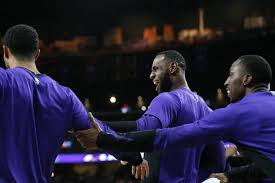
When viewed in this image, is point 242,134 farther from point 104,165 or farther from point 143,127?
point 104,165

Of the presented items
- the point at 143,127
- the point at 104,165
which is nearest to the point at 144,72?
the point at 104,165

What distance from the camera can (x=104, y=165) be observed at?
47.5ft

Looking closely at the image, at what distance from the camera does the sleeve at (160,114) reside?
304cm

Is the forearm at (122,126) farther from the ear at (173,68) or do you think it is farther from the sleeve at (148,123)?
the ear at (173,68)

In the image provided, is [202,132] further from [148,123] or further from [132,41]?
[132,41]

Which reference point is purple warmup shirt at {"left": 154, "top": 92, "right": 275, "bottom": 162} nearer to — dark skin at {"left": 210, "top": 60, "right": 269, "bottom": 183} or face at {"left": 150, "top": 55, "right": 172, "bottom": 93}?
dark skin at {"left": 210, "top": 60, "right": 269, "bottom": 183}

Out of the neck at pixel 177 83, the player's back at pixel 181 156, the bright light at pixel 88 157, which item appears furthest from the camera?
the bright light at pixel 88 157

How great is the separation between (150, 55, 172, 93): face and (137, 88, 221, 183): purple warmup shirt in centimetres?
23

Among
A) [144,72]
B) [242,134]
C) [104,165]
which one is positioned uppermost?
[242,134]

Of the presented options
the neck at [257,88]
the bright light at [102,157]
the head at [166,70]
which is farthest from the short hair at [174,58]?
the bright light at [102,157]

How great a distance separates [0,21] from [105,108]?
560cm

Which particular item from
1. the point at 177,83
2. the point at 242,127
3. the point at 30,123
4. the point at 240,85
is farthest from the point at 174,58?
the point at 30,123

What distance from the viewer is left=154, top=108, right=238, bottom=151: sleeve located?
236cm

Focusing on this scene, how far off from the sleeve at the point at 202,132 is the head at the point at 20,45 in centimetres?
78
